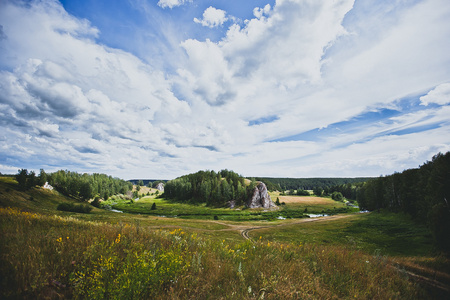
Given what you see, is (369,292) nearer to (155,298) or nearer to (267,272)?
(267,272)

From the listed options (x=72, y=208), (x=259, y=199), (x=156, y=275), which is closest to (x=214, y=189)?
(x=259, y=199)

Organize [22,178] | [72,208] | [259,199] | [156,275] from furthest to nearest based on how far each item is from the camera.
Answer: [259,199] → [22,178] → [72,208] → [156,275]

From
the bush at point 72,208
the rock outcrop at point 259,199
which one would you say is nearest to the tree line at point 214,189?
the rock outcrop at point 259,199

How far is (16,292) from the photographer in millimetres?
3383

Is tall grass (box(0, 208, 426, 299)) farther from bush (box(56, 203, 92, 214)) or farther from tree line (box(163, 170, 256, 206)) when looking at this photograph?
tree line (box(163, 170, 256, 206))

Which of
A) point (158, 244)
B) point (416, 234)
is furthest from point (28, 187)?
point (416, 234)

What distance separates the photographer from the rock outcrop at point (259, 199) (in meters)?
128

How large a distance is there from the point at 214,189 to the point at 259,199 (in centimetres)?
3481

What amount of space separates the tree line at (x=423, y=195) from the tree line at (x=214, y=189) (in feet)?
235

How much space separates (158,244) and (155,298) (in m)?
2.56

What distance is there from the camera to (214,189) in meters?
145

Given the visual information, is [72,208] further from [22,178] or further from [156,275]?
[156,275]

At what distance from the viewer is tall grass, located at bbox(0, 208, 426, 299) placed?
3707mm

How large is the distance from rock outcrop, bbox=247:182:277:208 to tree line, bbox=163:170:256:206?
384cm
